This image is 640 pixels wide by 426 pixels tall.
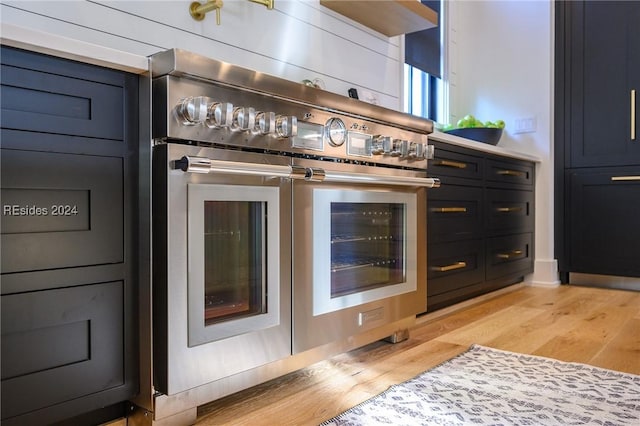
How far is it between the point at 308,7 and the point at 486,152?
1.26 meters

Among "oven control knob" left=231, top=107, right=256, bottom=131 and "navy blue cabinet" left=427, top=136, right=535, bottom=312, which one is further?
"navy blue cabinet" left=427, top=136, right=535, bottom=312

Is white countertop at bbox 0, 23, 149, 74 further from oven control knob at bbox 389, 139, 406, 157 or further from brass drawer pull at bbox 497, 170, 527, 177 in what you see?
brass drawer pull at bbox 497, 170, 527, 177

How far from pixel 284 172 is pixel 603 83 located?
283 centimetres

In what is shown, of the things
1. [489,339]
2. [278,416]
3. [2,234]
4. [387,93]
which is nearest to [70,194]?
[2,234]

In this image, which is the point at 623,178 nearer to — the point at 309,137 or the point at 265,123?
the point at 309,137

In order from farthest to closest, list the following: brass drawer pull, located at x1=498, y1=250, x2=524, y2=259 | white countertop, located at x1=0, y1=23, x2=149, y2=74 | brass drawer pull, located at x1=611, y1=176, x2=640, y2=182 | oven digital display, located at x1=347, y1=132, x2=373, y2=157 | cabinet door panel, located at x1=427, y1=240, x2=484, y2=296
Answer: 1. brass drawer pull, located at x1=611, y1=176, x2=640, y2=182
2. brass drawer pull, located at x1=498, y1=250, x2=524, y2=259
3. cabinet door panel, located at x1=427, y1=240, x2=484, y2=296
4. oven digital display, located at x1=347, y1=132, x2=373, y2=157
5. white countertop, located at x1=0, y1=23, x2=149, y2=74

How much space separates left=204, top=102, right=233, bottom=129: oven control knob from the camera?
1210mm

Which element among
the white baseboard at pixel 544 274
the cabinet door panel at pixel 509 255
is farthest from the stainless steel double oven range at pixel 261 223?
the white baseboard at pixel 544 274

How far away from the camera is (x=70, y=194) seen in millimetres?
1066

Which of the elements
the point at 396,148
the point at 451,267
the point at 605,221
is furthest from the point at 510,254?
the point at 396,148

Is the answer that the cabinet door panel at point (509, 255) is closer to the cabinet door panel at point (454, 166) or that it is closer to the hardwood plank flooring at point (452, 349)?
the hardwood plank flooring at point (452, 349)

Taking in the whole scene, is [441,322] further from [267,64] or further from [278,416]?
[267,64]

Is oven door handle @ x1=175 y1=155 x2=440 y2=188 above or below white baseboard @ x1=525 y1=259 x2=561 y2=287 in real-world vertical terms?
above

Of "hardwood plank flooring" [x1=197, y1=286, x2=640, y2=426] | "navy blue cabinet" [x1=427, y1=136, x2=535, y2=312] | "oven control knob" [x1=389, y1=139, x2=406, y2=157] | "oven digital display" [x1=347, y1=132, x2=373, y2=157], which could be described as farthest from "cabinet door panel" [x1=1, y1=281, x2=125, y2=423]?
"navy blue cabinet" [x1=427, y1=136, x2=535, y2=312]
